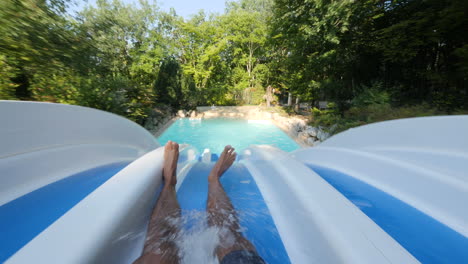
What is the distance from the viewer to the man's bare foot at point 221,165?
116cm

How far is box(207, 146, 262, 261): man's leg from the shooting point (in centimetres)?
62

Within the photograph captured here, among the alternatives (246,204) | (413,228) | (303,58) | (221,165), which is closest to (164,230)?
(246,204)

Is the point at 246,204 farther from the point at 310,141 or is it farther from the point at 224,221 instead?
the point at 310,141

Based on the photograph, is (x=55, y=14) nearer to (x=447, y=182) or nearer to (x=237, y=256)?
(x=237, y=256)

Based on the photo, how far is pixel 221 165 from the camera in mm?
1311

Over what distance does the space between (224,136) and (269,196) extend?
5673mm

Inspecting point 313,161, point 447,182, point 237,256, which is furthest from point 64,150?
point 447,182

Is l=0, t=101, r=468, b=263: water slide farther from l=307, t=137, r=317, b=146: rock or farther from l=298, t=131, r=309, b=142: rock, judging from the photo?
l=298, t=131, r=309, b=142: rock

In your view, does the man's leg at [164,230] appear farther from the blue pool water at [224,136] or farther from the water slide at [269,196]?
the blue pool water at [224,136]

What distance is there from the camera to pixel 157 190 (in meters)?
0.89

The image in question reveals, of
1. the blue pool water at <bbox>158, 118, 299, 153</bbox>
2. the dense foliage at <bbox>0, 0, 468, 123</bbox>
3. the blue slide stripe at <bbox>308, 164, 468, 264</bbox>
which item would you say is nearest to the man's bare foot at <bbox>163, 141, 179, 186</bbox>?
the blue slide stripe at <bbox>308, 164, 468, 264</bbox>

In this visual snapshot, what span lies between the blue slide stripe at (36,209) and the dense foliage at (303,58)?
6.09 ft

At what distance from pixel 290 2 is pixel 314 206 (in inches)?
299

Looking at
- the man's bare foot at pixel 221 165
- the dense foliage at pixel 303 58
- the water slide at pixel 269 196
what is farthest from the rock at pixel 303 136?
the man's bare foot at pixel 221 165
